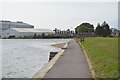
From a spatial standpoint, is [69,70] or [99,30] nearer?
[69,70]

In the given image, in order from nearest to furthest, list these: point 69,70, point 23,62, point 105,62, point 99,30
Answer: point 69,70 → point 105,62 → point 23,62 → point 99,30

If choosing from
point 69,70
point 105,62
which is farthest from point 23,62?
point 69,70

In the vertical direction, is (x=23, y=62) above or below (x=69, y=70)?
below

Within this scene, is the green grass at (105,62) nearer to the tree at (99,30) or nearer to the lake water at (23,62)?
the lake water at (23,62)

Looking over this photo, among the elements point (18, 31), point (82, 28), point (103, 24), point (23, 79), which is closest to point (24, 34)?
point (18, 31)

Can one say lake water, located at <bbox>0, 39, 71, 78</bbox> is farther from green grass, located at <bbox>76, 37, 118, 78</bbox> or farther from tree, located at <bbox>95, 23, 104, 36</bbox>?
tree, located at <bbox>95, 23, 104, 36</bbox>

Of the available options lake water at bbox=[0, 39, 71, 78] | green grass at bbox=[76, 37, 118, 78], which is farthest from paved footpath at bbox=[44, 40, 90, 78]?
lake water at bbox=[0, 39, 71, 78]

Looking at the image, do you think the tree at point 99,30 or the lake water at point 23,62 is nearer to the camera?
the lake water at point 23,62

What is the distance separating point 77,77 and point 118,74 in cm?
165

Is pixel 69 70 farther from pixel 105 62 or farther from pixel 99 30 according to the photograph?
pixel 99 30

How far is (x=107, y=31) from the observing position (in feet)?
501

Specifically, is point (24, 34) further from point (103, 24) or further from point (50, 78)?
point (50, 78)

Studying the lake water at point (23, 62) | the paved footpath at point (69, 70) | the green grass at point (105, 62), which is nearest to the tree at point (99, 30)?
the lake water at point (23, 62)

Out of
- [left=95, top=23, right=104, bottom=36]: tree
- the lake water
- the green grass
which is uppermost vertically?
[left=95, top=23, right=104, bottom=36]: tree
